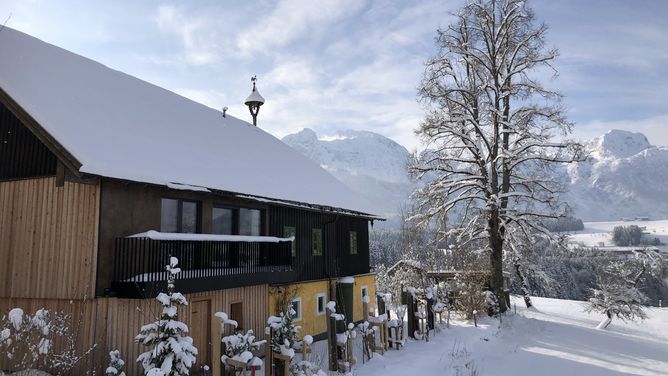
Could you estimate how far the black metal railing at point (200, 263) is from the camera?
11.0 meters

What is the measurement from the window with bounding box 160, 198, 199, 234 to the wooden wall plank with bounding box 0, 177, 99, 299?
2.13 m

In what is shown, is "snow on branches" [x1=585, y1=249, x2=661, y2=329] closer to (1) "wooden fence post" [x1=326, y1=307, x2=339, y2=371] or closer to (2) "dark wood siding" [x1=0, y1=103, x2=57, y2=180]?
(1) "wooden fence post" [x1=326, y1=307, x2=339, y2=371]

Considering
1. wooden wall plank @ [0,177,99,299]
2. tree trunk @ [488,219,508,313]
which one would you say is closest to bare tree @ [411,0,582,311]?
tree trunk @ [488,219,508,313]

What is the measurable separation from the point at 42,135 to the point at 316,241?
12022 millimetres

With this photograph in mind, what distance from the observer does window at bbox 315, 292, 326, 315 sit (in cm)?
1998

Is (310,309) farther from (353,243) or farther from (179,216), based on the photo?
(179,216)

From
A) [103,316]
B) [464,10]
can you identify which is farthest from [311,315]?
[464,10]

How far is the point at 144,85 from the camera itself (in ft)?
59.2

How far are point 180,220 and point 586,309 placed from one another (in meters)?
25.7

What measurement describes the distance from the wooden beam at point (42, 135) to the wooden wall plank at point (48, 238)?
86 cm

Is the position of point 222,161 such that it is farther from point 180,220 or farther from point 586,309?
point 586,309

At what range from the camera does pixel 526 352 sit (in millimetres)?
18547

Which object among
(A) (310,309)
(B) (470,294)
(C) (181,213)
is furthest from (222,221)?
(B) (470,294)

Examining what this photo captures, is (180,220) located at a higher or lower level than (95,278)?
higher
